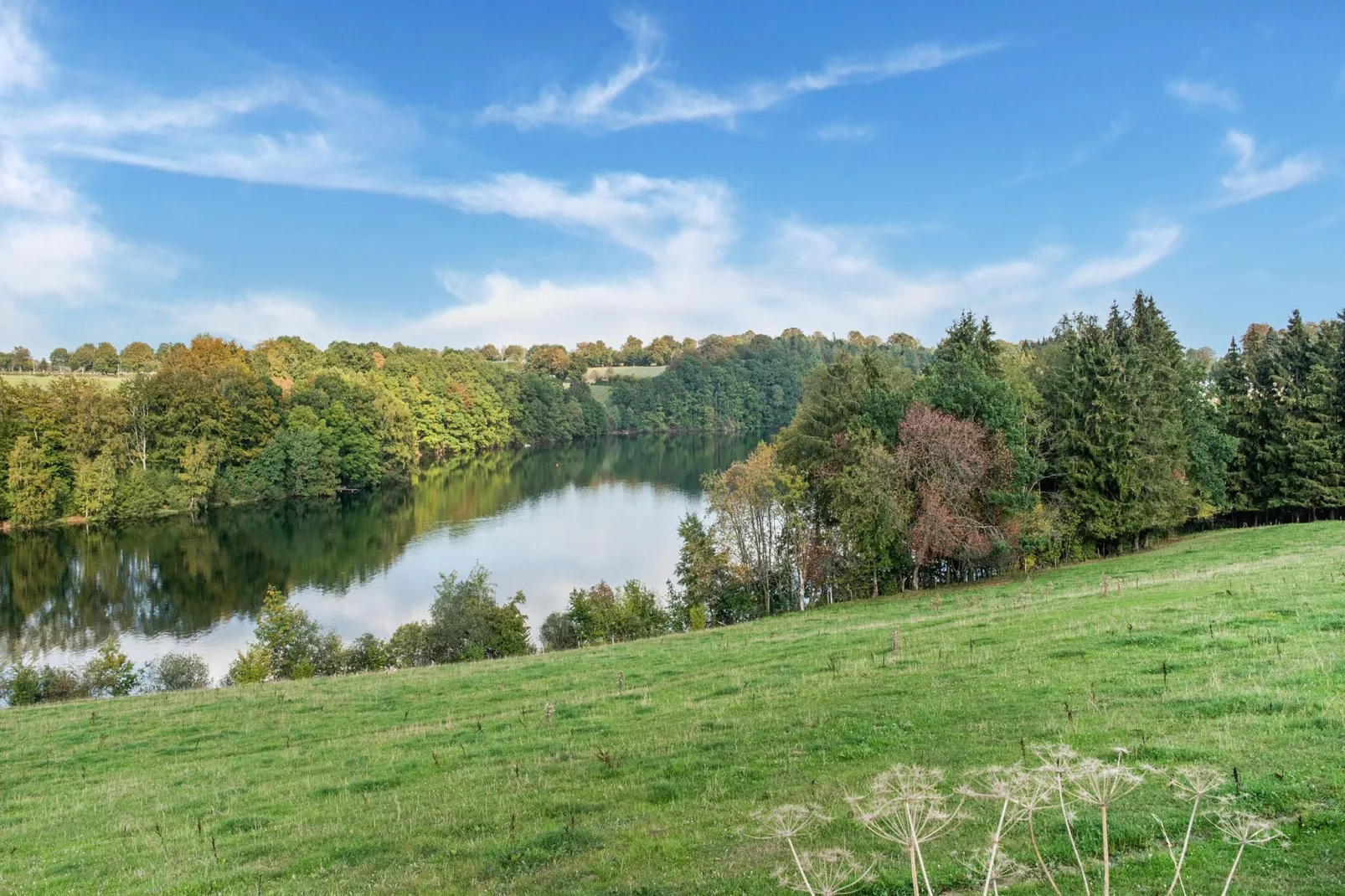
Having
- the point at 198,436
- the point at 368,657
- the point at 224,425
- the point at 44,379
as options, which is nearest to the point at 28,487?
the point at 198,436

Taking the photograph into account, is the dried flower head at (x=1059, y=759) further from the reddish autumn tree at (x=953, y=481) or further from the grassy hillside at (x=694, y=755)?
the reddish autumn tree at (x=953, y=481)

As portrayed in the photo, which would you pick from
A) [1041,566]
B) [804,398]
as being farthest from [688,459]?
[1041,566]

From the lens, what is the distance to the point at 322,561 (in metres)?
54.2

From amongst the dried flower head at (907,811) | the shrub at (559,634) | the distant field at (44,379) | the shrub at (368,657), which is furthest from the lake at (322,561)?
the dried flower head at (907,811)

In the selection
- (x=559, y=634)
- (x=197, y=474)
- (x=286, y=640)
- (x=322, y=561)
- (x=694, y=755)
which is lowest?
(x=559, y=634)

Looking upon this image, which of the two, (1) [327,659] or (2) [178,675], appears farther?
(1) [327,659]

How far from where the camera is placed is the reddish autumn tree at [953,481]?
3173 centimetres

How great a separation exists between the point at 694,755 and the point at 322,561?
51159 mm

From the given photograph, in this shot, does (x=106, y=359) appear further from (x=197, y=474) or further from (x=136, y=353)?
(x=197, y=474)

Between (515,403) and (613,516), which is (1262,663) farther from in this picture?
(515,403)

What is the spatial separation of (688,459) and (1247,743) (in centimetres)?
11025

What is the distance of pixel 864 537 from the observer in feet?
112

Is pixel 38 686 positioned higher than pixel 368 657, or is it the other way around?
pixel 38 686

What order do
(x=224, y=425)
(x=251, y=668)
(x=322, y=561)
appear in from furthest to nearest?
(x=224, y=425)
(x=322, y=561)
(x=251, y=668)
